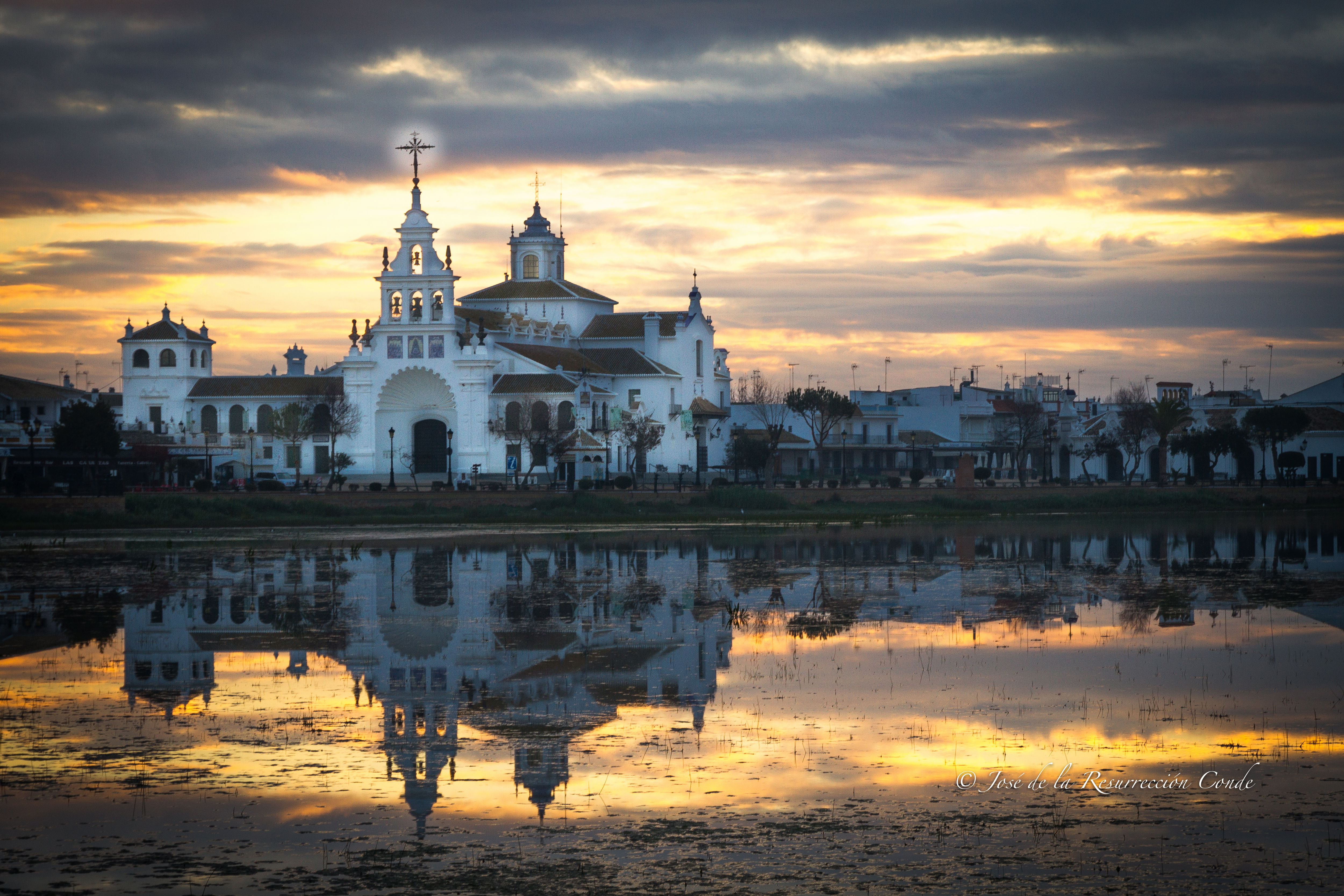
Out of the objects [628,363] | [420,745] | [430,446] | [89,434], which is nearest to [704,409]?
[628,363]

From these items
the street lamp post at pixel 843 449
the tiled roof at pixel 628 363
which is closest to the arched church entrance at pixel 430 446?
the tiled roof at pixel 628 363

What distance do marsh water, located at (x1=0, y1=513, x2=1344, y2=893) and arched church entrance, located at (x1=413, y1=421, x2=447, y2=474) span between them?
48.0 metres

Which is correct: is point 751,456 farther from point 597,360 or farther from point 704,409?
point 597,360

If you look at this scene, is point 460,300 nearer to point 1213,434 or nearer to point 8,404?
point 8,404

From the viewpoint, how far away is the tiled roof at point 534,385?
2891 inches

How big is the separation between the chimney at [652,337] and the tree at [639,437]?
8682 millimetres

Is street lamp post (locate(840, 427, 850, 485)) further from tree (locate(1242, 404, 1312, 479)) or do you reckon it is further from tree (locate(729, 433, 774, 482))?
tree (locate(1242, 404, 1312, 479))

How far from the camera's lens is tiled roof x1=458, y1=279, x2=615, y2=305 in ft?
292

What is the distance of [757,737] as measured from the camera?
45.9 ft

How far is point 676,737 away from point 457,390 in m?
62.2

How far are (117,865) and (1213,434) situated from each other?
3012 inches

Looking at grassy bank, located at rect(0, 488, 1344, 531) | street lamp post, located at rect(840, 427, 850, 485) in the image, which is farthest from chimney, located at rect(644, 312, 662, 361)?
grassy bank, located at rect(0, 488, 1344, 531)

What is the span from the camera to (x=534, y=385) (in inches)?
2911

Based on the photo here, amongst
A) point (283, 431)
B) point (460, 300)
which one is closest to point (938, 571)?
point (283, 431)
